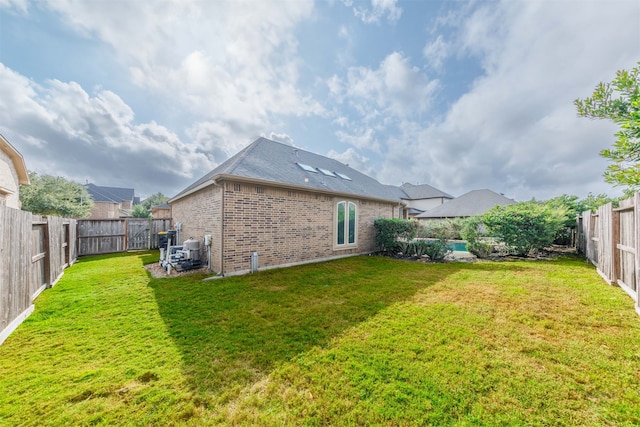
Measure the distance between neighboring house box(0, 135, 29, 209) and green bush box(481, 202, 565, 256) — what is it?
20.5m

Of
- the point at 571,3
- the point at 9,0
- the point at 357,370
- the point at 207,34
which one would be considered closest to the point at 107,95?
the point at 9,0

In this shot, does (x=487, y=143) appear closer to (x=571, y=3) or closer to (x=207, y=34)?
(x=571, y=3)

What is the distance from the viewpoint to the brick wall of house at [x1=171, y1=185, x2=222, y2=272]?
710cm

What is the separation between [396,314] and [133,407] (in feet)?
12.7

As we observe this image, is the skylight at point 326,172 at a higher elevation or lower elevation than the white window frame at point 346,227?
higher

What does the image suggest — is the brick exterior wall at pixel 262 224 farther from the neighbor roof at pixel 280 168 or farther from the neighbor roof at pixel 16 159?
the neighbor roof at pixel 16 159

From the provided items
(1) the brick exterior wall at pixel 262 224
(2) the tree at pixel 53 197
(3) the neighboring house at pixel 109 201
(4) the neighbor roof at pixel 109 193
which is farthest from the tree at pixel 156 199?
(1) the brick exterior wall at pixel 262 224

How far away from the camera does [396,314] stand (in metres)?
4.25

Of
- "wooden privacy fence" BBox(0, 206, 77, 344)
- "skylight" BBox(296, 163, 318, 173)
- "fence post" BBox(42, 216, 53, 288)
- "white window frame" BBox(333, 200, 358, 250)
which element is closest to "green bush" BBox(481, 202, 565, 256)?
"white window frame" BBox(333, 200, 358, 250)

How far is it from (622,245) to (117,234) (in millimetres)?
19782

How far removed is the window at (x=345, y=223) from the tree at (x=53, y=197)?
25.4 meters

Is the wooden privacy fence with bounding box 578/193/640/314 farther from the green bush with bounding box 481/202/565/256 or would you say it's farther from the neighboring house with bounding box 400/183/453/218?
the neighboring house with bounding box 400/183/453/218

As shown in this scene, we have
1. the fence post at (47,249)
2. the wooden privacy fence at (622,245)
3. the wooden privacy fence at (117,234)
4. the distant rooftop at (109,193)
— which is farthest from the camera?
the distant rooftop at (109,193)

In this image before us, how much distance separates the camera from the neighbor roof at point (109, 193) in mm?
34547
